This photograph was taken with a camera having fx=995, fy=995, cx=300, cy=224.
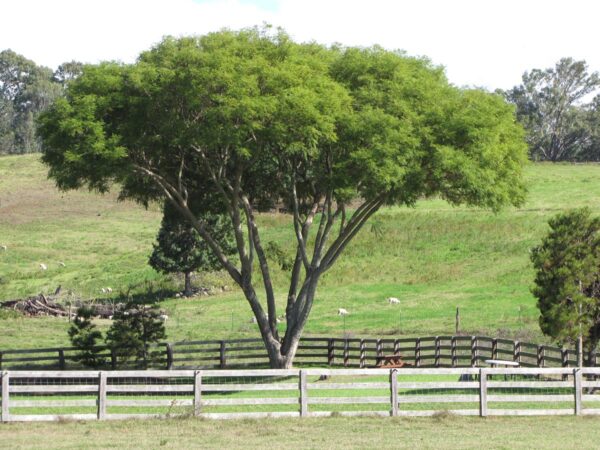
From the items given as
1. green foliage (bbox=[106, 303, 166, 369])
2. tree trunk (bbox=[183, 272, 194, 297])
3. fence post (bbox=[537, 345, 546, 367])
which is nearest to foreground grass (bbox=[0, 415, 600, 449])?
fence post (bbox=[537, 345, 546, 367])

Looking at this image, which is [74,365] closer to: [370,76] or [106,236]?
[370,76]

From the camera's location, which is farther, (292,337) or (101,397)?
(292,337)

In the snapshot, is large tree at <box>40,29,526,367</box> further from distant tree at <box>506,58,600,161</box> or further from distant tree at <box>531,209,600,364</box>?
distant tree at <box>506,58,600,161</box>

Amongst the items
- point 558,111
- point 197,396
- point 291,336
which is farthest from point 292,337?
point 558,111

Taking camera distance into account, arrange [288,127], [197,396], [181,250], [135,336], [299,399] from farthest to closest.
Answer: [181,250], [135,336], [288,127], [299,399], [197,396]

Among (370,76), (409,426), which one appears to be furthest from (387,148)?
(409,426)

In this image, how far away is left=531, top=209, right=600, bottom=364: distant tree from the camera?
27.7 meters

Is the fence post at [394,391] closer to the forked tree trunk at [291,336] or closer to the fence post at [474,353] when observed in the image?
the forked tree trunk at [291,336]

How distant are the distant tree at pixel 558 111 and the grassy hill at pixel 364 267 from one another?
2784 centimetres

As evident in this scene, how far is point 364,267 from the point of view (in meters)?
66.8

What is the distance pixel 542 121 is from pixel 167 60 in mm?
107274

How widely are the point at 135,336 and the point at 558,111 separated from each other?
350 feet

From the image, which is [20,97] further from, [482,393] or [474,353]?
[482,393]

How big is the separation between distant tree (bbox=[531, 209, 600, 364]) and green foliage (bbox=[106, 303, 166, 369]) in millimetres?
13018
